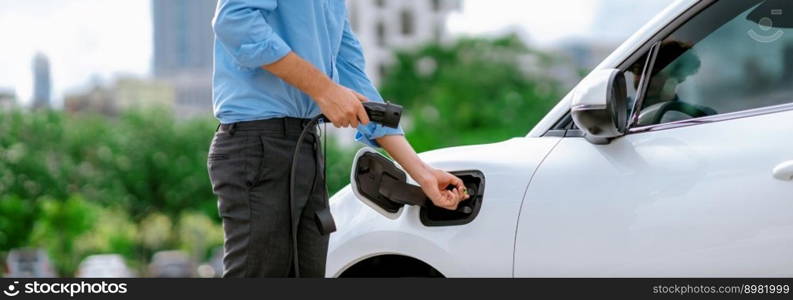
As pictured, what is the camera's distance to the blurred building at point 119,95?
111125 millimetres

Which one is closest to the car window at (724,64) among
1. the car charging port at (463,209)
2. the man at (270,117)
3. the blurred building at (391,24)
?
the car charging port at (463,209)

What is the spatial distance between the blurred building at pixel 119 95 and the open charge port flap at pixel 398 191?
10365 cm

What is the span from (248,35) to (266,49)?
0.05m

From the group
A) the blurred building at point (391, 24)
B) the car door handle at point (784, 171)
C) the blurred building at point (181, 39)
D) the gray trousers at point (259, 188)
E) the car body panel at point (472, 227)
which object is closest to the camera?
the car door handle at point (784, 171)

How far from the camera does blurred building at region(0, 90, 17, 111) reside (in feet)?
154

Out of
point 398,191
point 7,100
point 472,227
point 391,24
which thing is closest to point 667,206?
point 472,227

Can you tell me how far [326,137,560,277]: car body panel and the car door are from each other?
50 millimetres

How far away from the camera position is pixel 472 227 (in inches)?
129

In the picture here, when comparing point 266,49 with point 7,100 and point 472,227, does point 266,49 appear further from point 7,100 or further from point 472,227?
point 7,100

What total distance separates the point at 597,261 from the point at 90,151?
159 feet

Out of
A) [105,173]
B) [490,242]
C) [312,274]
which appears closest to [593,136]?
[490,242]

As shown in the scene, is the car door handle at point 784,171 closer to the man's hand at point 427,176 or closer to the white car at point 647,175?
the white car at point 647,175

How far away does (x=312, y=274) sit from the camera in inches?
120

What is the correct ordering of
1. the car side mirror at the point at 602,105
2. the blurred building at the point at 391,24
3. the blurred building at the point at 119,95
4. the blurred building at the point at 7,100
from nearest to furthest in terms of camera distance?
the car side mirror at the point at 602,105 < the blurred building at the point at 7,100 < the blurred building at the point at 391,24 < the blurred building at the point at 119,95
